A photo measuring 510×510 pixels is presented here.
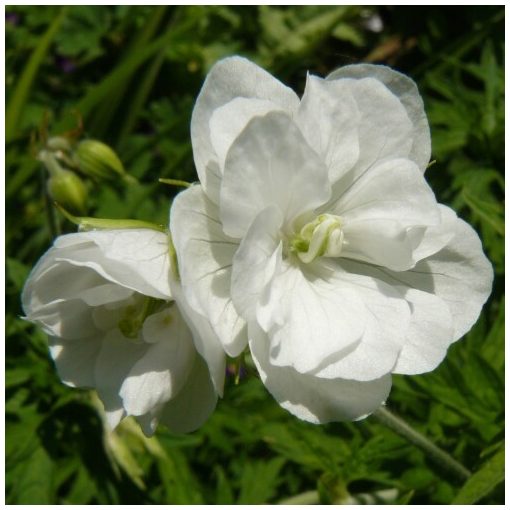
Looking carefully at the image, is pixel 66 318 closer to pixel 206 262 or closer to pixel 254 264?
pixel 206 262

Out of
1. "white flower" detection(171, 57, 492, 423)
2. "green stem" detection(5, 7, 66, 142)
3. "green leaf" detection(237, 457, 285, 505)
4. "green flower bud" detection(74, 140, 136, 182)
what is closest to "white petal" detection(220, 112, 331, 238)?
"white flower" detection(171, 57, 492, 423)

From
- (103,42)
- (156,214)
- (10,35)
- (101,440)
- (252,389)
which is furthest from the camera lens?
A: (103,42)

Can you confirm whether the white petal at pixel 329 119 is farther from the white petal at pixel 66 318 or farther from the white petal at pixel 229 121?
the white petal at pixel 66 318

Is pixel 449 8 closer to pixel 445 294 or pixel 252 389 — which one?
pixel 252 389

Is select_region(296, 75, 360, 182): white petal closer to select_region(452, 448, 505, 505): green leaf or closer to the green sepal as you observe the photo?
the green sepal

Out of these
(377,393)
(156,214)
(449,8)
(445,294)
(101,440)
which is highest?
(449,8)

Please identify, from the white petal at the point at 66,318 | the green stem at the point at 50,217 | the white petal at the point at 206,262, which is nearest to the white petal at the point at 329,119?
the white petal at the point at 206,262

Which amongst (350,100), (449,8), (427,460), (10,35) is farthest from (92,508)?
(449,8)
